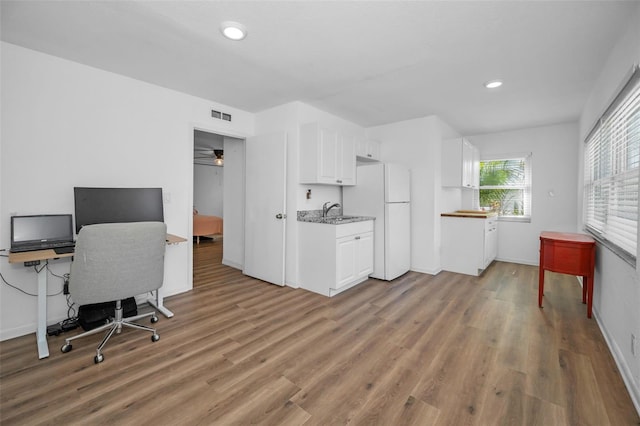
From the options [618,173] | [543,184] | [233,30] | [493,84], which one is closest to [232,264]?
[233,30]

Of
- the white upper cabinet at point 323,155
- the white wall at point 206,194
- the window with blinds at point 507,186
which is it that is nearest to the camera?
the white upper cabinet at point 323,155

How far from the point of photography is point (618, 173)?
2.36m

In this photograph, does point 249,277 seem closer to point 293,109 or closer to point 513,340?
point 293,109

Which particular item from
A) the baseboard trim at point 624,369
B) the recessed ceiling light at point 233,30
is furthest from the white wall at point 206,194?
→ the baseboard trim at point 624,369

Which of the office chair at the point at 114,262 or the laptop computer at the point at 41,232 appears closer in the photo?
the office chair at the point at 114,262

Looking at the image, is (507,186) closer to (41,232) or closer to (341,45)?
(341,45)

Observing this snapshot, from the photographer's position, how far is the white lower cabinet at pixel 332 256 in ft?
11.0

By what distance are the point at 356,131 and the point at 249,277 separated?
297 centimetres

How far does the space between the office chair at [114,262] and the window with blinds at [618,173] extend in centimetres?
341

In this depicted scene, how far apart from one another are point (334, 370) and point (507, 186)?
17.0 ft

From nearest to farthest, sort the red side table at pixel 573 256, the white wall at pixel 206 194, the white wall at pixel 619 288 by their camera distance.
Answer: the white wall at pixel 619 288 < the red side table at pixel 573 256 < the white wall at pixel 206 194

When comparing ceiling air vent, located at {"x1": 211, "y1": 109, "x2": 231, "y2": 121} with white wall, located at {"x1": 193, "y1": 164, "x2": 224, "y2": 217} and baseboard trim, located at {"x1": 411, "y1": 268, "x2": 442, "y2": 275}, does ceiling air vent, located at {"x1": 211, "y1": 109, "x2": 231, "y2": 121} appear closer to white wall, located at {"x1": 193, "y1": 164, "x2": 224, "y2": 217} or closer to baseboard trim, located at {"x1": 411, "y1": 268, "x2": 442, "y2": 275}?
baseboard trim, located at {"x1": 411, "y1": 268, "x2": 442, "y2": 275}

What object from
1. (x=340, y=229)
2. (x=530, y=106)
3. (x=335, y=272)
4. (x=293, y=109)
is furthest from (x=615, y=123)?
(x=293, y=109)

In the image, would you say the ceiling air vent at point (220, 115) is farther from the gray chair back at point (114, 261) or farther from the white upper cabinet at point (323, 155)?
the gray chair back at point (114, 261)
